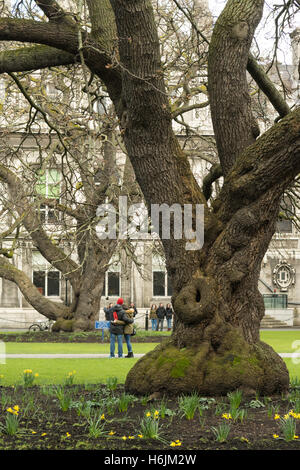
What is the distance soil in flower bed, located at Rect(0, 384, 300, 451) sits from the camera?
639 cm

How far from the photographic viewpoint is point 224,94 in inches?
393

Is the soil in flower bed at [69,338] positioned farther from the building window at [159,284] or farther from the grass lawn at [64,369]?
the building window at [159,284]

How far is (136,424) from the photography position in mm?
7293

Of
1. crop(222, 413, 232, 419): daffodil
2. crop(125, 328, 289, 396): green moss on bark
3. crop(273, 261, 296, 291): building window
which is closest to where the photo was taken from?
crop(222, 413, 232, 419): daffodil

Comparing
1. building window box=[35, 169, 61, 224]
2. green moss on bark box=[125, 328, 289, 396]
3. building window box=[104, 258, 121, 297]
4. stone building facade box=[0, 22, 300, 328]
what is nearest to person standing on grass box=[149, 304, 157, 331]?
stone building facade box=[0, 22, 300, 328]

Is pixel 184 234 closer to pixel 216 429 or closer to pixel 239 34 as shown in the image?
pixel 239 34

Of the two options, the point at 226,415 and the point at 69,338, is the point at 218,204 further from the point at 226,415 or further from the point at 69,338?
the point at 69,338

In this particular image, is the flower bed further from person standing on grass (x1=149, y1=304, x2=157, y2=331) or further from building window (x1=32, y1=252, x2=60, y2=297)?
building window (x1=32, y1=252, x2=60, y2=297)

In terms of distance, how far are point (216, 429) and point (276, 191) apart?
3.84 metres

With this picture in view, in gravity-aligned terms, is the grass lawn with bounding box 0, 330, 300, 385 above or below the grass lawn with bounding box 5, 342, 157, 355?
above

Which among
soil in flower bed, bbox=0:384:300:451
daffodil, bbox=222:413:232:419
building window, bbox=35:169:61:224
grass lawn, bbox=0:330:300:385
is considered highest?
building window, bbox=35:169:61:224

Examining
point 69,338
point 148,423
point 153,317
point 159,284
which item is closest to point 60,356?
point 69,338

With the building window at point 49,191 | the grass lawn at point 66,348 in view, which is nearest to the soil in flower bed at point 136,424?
the building window at point 49,191

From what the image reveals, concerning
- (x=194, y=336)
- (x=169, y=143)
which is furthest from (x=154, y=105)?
(x=194, y=336)
